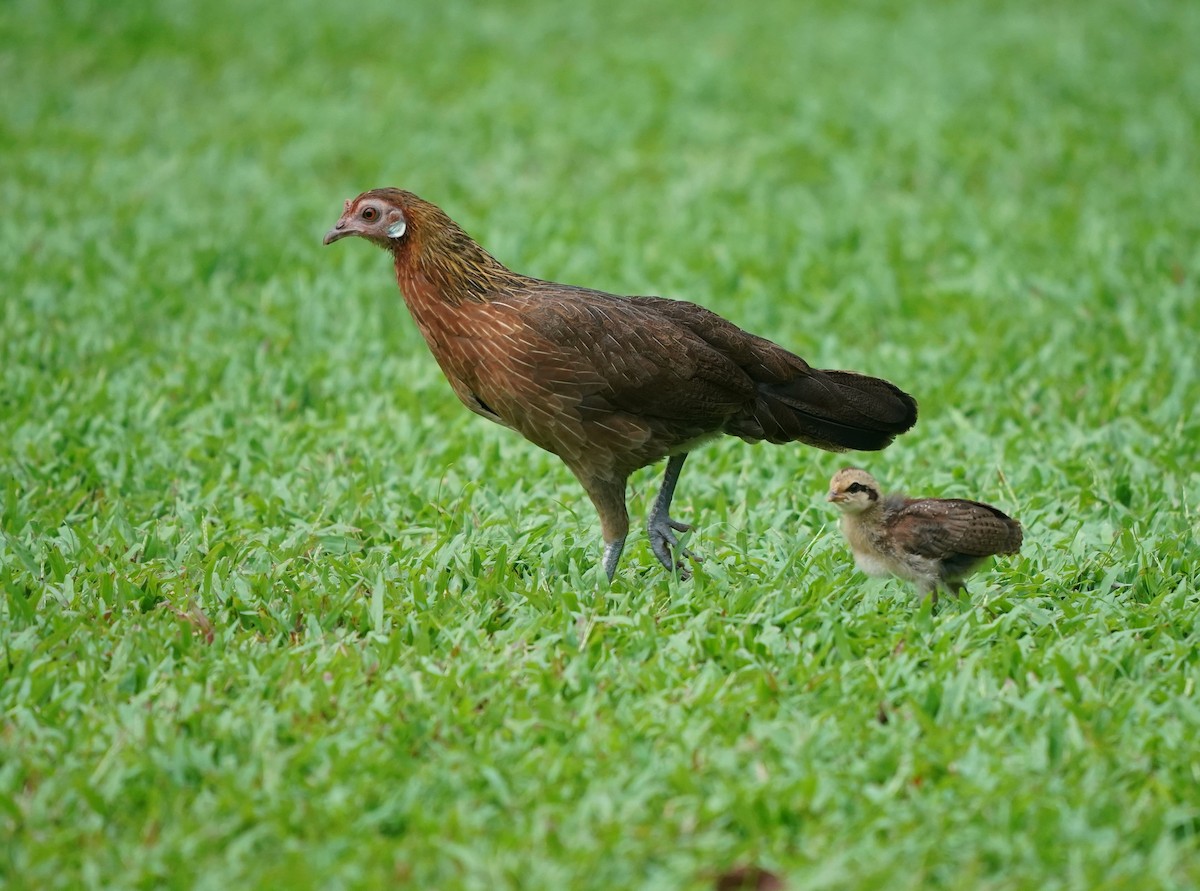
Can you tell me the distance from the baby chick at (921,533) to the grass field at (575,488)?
6.8 inches

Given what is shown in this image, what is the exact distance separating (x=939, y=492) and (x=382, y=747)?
2999mm

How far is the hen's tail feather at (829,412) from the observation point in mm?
5223

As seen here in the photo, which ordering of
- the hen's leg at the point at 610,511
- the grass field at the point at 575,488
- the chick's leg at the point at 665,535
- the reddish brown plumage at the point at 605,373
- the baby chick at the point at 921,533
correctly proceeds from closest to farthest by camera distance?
the grass field at the point at 575,488 → the baby chick at the point at 921,533 → the reddish brown plumage at the point at 605,373 → the hen's leg at the point at 610,511 → the chick's leg at the point at 665,535

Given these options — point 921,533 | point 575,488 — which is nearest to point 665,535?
point 921,533

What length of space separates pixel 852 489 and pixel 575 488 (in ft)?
5.79

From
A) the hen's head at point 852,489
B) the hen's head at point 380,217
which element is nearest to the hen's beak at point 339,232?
the hen's head at point 380,217

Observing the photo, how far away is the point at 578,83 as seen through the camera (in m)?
12.4

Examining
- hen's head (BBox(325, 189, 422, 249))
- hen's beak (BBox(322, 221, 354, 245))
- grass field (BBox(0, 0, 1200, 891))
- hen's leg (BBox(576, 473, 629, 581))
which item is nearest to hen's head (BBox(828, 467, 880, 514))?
grass field (BBox(0, 0, 1200, 891))

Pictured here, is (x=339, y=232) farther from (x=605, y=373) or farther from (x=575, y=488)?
(x=575, y=488)

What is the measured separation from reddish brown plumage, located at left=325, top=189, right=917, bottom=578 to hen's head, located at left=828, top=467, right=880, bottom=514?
42 cm

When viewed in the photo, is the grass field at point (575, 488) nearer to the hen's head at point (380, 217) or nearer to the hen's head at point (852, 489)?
the hen's head at point (852, 489)

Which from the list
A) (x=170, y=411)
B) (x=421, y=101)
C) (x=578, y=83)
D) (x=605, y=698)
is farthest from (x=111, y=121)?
(x=605, y=698)

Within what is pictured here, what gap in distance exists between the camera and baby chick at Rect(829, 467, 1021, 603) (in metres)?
4.80

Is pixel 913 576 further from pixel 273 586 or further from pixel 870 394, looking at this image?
pixel 273 586
